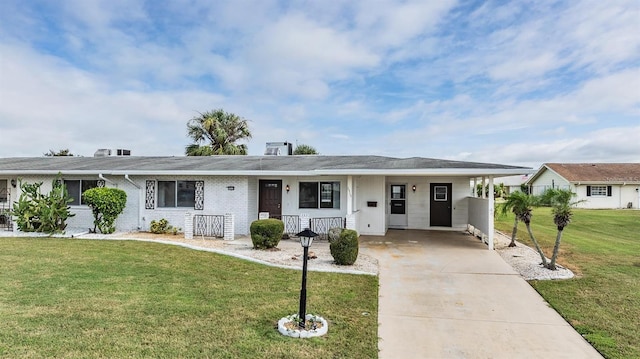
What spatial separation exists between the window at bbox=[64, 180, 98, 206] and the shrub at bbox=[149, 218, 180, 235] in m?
3.11

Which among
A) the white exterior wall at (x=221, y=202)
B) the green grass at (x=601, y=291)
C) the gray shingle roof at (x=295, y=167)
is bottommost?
the green grass at (x=601, y=291)

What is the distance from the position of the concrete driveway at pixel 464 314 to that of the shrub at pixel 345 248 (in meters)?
0.74

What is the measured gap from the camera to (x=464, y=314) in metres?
5.23

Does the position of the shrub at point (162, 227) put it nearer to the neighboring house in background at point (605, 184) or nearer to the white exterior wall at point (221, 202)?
the white exterior wall at point (221, 202)

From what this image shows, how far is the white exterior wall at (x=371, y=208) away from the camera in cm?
1290

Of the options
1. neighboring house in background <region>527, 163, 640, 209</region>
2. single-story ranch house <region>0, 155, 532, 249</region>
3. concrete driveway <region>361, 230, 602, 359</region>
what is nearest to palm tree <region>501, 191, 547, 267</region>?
concrete driveway <region>361, 230, 602, 359</region>

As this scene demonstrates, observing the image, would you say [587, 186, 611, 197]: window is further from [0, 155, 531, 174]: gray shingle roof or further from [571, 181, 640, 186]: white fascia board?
[0, 155, 531, 174]: gray shingle roof

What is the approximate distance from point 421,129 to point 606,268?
15023 millimetres

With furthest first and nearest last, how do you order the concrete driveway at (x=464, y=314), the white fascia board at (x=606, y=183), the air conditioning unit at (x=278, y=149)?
1. the white fascia board at (x=606, y=183)
2. the air conditioning unit at (x=278, y=149)
3. the concrete driveway at (x=464, y=314)

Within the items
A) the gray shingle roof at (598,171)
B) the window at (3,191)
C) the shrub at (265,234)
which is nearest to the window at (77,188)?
the window at (3,191)

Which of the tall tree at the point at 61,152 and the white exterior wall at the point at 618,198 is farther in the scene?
the tall tree at the point at 61,152

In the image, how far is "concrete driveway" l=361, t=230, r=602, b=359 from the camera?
4113 mm

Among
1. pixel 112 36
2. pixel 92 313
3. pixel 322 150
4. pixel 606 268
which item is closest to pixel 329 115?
pixel 322 150

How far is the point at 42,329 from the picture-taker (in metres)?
4.23
